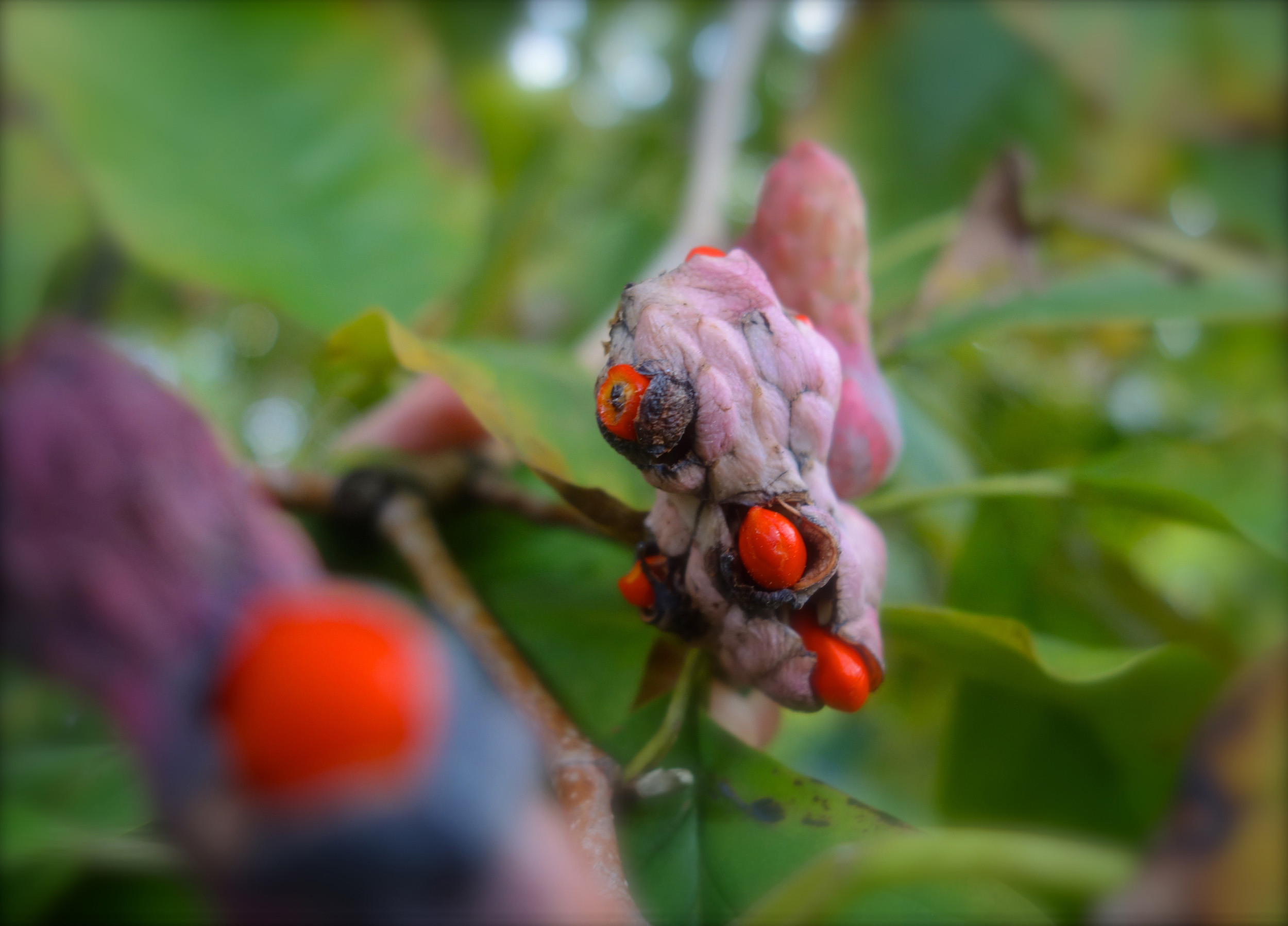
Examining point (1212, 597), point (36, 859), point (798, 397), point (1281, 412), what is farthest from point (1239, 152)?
point (36, 859)

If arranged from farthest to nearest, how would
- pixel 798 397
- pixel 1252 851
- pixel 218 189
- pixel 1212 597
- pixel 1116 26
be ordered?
pixel 1212 597 < pixel 1116 26 < pixel 218 189 < pixel 798 397 < pixel 1252 851

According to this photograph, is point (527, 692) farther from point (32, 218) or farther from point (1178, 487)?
point (32, 218)

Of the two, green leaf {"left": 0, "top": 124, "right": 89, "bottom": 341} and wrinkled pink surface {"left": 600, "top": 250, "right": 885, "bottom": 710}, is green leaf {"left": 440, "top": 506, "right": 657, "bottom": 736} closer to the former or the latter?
wrinkled pink surface {"left": 600, "top": 250, "right": 885, "bottom": 710}

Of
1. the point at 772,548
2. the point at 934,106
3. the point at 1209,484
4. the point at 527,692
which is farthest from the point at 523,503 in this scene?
the point at 934,106

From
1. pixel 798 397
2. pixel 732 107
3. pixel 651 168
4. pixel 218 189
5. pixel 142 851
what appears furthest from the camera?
pixel 651 168

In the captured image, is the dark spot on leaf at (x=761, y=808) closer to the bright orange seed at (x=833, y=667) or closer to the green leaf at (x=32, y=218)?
the bright orange seed at (x=833, y=667)

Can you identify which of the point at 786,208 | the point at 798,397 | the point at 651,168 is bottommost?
the point at 798,397

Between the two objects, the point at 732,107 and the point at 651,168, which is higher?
the point at 651,168

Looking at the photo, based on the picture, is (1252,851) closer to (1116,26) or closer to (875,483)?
(875,483)
